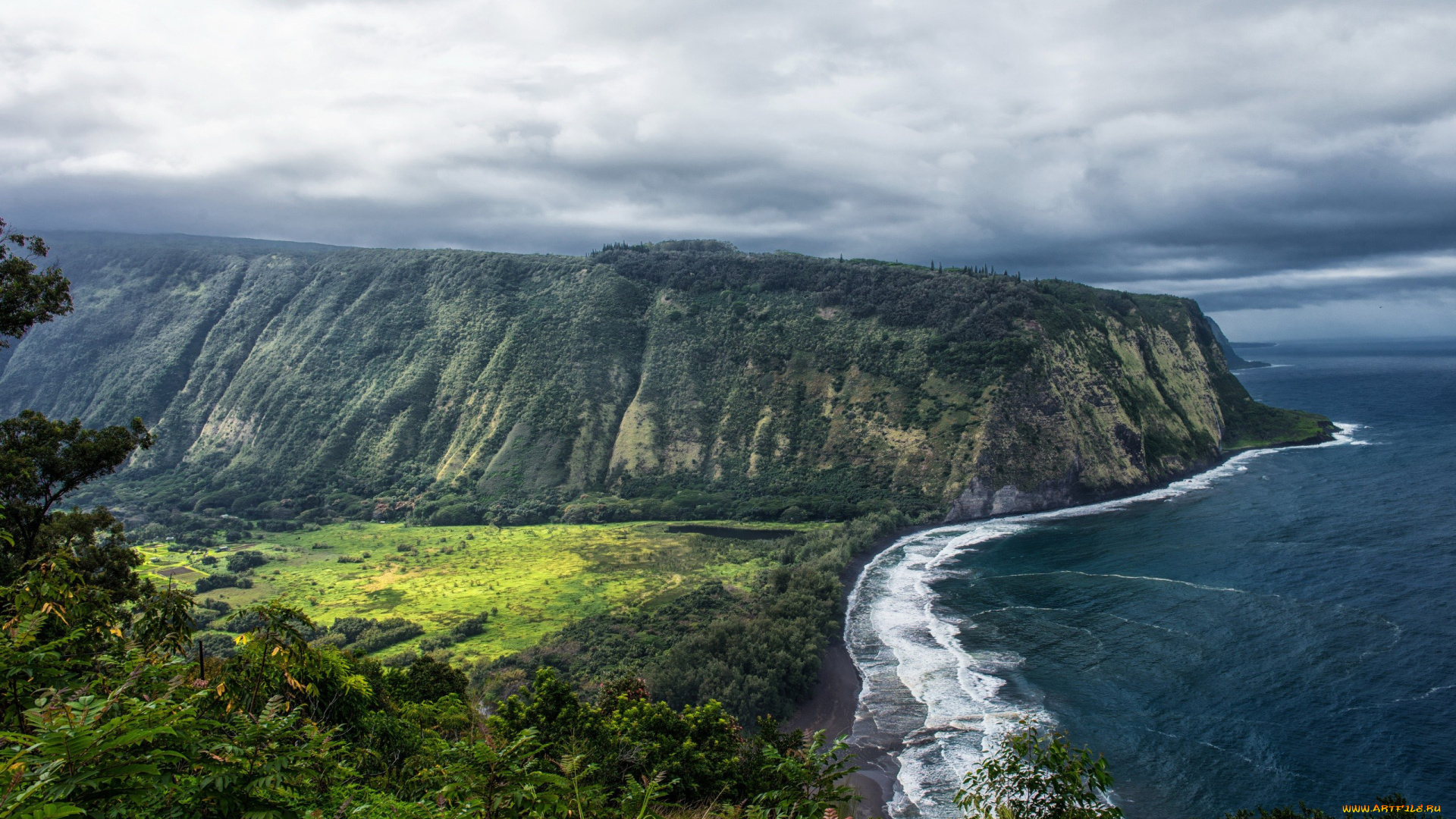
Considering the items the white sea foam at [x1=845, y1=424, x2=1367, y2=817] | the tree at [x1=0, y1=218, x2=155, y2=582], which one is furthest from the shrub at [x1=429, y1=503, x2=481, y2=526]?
the tree at [x1=0, y1=218, x2=155, y2=582]

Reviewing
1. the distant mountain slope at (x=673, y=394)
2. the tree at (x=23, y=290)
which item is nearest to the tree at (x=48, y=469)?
the tree at (x=23, y=290)

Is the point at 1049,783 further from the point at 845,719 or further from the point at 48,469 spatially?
the point at 845,719

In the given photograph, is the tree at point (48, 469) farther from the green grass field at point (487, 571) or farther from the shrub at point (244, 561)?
the shrub at point (244, 561)

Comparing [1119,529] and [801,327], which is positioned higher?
[801,327]

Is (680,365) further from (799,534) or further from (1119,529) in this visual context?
(1119,529)

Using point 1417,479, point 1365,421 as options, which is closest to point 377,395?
point 1417,479

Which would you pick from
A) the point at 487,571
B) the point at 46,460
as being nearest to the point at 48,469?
the point at 46,460

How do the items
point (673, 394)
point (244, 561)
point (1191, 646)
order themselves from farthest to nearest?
point (673, 394)
point (244, 561)
point (1191, 646)
